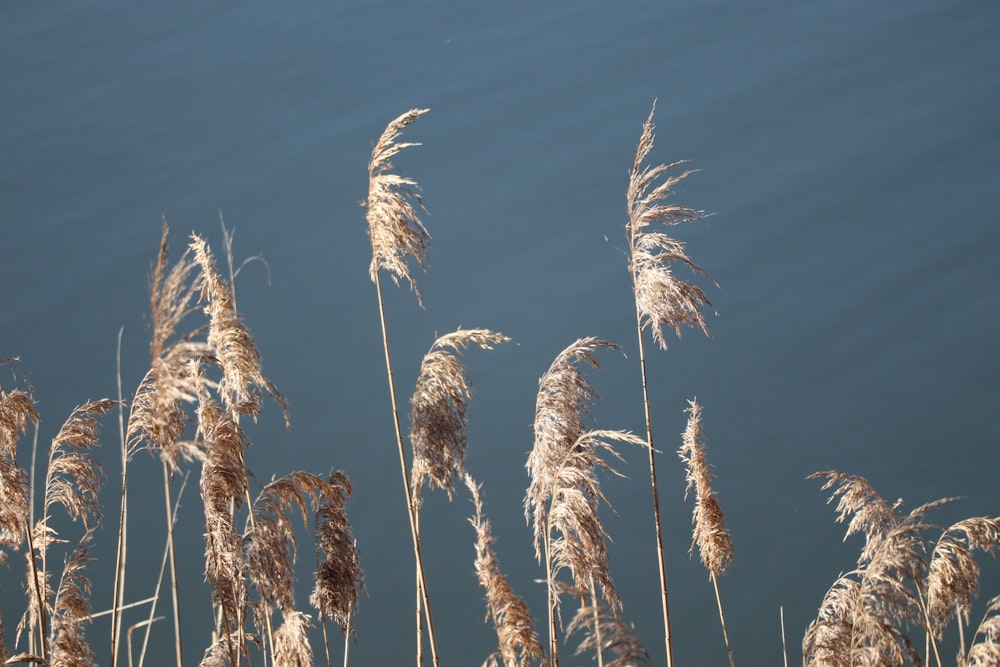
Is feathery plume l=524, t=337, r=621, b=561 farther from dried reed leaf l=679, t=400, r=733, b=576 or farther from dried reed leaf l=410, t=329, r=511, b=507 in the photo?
dried reed leaf l=679, t=400, r=733, b=576

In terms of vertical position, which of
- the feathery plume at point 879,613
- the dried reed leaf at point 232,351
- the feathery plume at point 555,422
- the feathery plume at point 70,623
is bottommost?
the feathery plume at point 879,613

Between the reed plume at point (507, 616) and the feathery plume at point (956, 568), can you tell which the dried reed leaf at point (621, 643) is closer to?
the reed plume at point (507, 616)

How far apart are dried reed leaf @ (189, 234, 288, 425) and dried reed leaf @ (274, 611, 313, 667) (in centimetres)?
56

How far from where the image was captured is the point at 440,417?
306 centimetres

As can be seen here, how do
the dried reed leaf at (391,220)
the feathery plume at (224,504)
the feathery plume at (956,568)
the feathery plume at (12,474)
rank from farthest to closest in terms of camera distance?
the feathery plume at (956,568) < the feathery plume at (12,474) < the dried reed leaf at (391,220) < the feathery plume at (224,504)

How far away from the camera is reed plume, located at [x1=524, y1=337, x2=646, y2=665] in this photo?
2.92m

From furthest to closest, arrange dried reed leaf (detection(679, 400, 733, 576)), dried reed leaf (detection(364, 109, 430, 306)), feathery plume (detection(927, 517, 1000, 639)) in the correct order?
dried reed leaf (detection(679, 400, 733, 576)), feathery plume (detection(927, 517, 1000, 639)), dried reed leaf (detection(364, 109, 430, 306))

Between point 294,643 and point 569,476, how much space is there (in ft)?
2.93

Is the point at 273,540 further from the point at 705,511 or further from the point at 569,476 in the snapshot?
the point at 705,511

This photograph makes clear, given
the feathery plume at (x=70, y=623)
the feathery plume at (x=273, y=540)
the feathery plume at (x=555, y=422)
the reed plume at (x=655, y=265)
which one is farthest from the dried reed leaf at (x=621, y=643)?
the feathery plume at (x=70, y=623)

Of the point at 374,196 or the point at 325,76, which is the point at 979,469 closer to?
the point at 374,196

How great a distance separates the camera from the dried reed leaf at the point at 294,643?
10.1ft

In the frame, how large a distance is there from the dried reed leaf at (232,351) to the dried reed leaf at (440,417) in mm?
393

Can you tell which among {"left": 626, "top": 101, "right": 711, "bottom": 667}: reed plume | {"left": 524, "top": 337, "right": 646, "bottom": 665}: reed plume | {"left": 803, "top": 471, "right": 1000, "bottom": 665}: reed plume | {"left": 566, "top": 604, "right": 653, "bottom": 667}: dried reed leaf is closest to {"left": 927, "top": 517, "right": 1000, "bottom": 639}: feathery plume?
{"left": 803, "top": 471, "right": 1000, "bottom": 665}: reed plume
